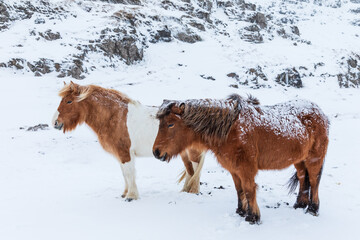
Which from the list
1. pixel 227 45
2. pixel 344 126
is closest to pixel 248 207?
pixel 344 126

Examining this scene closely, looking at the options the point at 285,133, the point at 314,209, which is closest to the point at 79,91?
the point at 285,133

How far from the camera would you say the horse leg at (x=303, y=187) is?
14.5ft

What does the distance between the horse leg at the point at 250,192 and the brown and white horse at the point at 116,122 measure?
141 cm

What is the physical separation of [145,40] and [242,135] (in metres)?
29.3

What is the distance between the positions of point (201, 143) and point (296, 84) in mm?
23093

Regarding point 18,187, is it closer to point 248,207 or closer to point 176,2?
point 248,207

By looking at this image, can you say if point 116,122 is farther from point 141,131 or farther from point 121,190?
point 121,190

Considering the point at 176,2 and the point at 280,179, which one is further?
the point at 176,2

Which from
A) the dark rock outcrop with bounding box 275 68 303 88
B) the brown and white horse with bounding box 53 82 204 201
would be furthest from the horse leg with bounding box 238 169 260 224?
the dark rock outcrop with bounding box 275 68 303 88

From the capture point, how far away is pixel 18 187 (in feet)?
19.7

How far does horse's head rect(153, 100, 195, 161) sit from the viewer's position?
376 cm

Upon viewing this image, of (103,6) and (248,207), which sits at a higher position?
(248,207)

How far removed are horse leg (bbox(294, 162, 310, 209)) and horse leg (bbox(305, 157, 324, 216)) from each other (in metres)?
0.17

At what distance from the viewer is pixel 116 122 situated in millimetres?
5105
